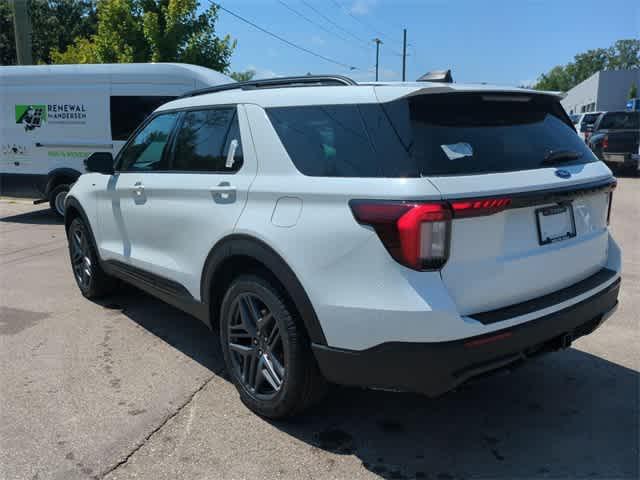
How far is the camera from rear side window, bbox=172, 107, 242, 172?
3.38 meters

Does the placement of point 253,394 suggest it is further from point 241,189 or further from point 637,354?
point 637,354

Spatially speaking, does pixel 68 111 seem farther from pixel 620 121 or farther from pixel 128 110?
pixel 620 121

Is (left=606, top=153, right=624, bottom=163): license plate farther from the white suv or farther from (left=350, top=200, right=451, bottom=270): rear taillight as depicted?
(left=350, top=200, right=451, bottom=270): rear taillight

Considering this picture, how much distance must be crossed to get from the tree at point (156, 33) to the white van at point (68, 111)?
217 inches

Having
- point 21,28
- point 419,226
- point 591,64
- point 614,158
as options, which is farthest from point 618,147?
point 591,64

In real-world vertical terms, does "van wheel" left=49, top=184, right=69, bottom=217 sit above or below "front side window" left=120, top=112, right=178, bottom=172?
below

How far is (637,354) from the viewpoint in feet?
13.3

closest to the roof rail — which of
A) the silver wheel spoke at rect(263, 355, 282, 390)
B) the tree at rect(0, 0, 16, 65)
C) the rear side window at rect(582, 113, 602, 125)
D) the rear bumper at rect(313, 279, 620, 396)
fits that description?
the rear bumper at rect(313, 279, 620, 396)

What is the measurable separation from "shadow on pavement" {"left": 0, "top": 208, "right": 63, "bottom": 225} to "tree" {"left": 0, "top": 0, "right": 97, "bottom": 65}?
25605mm

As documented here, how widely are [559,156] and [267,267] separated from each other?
1.66 meters

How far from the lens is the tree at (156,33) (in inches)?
582

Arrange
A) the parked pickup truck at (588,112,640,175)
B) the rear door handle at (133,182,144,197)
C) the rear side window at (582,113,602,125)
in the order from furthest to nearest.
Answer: the rear side window at (582,113,602,125)
the parked pickup truck at (588,112,640,175)
the rear door handle at (133,182,144,197)

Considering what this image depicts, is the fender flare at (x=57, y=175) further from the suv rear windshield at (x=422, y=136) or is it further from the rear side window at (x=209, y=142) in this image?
the suv rear windshield at (x=422, y=136)

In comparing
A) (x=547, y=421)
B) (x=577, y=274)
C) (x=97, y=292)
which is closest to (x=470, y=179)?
(x=577, y=274)
